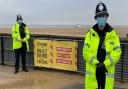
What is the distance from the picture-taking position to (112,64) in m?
5.94

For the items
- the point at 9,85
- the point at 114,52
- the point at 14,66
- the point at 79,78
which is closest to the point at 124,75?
the point at 79,78

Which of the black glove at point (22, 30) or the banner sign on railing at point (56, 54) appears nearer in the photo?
the banner sign on railing at point (56, 54)

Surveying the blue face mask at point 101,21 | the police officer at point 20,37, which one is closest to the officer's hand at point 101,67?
the blue face mask at point 101,21

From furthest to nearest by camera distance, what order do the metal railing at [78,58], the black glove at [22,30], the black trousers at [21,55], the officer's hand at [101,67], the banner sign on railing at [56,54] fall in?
the black trousers at [21,55] < the black glove at [22,30] < the banner sign on railing at [56,54] < the metal railing at [78,58] < the officer's hand at [101,67]

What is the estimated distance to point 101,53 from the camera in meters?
5.97

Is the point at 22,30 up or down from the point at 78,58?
up

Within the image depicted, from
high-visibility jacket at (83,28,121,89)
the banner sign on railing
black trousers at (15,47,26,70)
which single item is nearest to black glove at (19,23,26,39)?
black trousers at (15,47,26,70)

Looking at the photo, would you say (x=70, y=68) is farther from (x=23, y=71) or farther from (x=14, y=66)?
(x=14, y=66)

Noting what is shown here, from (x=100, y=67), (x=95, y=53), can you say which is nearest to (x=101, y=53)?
(x=95, y=53)

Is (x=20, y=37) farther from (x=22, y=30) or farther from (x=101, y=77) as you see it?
(x=101, y=77)

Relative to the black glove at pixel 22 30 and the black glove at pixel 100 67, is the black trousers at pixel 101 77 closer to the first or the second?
the black glove at pixel 100 67

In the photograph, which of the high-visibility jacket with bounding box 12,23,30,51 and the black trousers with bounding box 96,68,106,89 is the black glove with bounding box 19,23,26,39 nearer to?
the high-visibility jacket with bounding box 12,23,30,51

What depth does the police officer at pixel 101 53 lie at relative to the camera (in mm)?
5930

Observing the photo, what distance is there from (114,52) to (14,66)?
8741 millimetres
